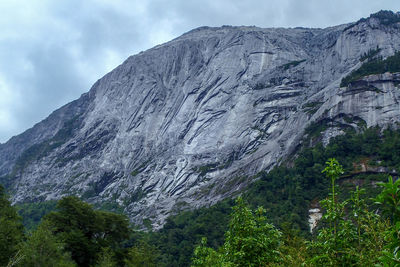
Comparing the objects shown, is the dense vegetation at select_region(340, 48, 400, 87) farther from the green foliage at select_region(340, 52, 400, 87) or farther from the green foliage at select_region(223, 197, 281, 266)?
the green foliage at select_region(223, 197, 281, 266)

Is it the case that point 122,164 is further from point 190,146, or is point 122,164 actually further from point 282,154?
point 282,154

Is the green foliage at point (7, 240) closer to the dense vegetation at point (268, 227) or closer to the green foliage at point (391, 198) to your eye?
the dense vegetation at point (268, 227)

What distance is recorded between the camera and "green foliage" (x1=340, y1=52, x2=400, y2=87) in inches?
3717

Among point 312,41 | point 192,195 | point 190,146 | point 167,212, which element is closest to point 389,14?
point 312,41

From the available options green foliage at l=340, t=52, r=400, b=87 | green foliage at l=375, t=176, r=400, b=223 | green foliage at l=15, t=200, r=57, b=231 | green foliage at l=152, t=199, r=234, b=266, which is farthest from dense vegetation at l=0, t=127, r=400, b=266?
green foliage at l=340, t=52, r=400, b=87

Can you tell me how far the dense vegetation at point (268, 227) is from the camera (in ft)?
20.1

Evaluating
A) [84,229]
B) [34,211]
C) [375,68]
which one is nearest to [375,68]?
[375,68]

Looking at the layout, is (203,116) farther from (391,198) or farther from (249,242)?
(391,198)

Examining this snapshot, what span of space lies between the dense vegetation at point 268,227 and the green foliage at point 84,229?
12 centimetres

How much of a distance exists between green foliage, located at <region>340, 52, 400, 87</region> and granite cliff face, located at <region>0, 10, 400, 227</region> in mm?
4540

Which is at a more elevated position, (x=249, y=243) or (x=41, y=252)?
(x=249, y=243)

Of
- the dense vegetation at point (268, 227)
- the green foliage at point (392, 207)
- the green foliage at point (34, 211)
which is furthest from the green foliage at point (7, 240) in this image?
the green foliage at point (34, 211)

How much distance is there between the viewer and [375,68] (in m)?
97.9

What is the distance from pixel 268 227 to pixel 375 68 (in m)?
106
